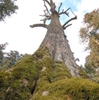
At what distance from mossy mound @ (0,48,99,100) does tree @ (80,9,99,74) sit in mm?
13557

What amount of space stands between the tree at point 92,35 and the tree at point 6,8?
378 inches

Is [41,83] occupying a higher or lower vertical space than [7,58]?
lower

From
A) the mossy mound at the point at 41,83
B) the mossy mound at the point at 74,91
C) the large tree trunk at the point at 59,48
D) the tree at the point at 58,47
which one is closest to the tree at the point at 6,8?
the tree at the point at 58,47

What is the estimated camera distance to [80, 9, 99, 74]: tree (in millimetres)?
19188

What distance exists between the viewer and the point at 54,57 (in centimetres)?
638

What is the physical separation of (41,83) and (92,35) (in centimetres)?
1843

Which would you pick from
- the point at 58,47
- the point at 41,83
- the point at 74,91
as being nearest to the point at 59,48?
the point at 58,47

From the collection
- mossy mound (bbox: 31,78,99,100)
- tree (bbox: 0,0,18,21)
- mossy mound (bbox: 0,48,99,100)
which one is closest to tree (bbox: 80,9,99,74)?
tree (bbox: 0,0,18,21)

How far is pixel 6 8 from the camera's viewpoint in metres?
12.8

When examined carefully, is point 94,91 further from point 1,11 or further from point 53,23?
point 1,11

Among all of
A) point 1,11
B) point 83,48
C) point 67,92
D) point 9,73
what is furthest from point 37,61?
point 83,48

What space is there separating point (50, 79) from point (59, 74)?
0.35 m

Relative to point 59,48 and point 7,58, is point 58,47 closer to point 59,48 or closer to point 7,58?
point 59,48

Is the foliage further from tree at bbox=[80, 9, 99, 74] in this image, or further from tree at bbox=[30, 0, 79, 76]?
tree at bbox=[30, 0, 79, 76]
